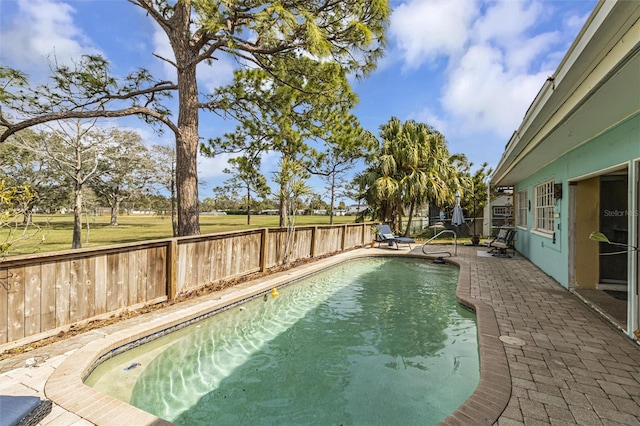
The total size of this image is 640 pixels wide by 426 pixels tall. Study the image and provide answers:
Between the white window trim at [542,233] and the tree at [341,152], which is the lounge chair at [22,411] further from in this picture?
the tree at [341,152]

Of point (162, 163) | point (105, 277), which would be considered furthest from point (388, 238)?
point (162, 163)

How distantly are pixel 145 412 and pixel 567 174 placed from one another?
26.3 ft

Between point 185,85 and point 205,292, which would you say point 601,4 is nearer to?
point 205,292

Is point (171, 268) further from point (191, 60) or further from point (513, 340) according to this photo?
point (513, 340)

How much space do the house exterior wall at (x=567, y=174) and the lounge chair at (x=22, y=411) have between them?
20.9 feet

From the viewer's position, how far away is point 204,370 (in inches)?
147

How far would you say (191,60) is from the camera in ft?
23.9

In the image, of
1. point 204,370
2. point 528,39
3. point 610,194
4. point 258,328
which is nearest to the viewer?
point 204,370

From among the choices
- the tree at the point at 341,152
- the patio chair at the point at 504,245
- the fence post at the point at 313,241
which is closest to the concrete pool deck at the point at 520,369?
the fence post at the point at 313,241

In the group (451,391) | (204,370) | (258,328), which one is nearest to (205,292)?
(258,328)

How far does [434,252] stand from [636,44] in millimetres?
11024

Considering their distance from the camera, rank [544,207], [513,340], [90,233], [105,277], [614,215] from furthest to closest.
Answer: [90,233]
[544,207]
[614,215]
[105,277]
[513,340]

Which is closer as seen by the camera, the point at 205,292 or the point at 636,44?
the point at 636,44

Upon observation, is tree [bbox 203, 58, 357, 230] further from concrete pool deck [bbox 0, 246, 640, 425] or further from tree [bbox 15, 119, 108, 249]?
tree [bbox 15, 119, 108, 249]
